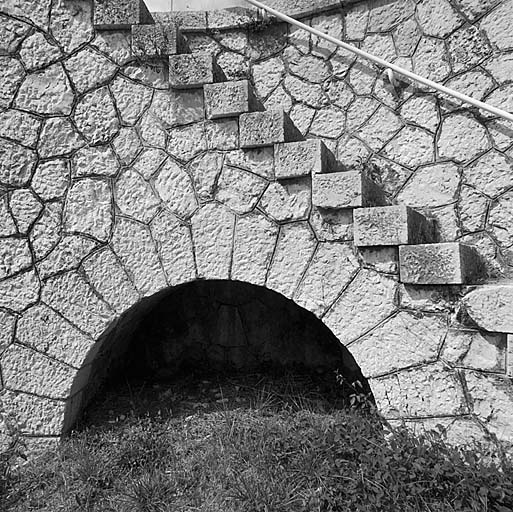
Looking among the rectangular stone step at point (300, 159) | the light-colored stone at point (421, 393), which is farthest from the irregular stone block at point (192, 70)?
the light-colored stone at point (421, 393)

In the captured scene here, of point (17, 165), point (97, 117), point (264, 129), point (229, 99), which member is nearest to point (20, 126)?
point (17, 165)

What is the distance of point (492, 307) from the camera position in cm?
289

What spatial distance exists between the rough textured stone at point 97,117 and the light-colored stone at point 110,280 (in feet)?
2.59

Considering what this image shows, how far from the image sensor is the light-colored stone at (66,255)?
12.3 feet

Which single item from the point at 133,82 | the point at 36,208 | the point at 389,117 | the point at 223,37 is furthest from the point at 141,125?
the point at 389,117

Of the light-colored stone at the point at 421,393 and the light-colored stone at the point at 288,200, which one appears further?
the light-colored stone at the point at 288,200

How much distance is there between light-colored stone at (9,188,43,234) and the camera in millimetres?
3799

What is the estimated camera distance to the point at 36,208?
3.80 meters

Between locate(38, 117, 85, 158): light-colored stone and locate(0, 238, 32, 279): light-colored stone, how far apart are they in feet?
2.11

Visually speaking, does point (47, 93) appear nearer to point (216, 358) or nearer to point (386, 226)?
point (386, 226)

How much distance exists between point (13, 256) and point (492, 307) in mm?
3122

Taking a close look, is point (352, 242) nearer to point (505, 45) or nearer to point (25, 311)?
point (505, 45)

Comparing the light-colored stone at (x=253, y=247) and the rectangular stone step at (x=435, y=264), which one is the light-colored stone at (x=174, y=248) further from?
the rectangular stone step at (x=435, y=264)

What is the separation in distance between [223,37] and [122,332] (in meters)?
2.64
